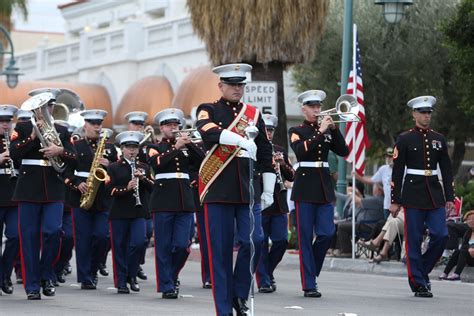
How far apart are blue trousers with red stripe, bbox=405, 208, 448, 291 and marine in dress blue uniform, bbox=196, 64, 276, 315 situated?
13.1 ft

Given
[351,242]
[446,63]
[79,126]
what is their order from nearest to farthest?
[79,126]
[351,242]
[446,63]

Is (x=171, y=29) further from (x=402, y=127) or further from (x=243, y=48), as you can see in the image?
(x=243, y=48)

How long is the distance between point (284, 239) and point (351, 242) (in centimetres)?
621

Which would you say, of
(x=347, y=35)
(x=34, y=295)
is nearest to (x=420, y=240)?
(x=34, y=295)

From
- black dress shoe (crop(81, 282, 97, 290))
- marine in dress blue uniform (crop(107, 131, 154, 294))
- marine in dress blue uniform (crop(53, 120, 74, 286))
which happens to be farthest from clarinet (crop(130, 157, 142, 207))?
black dress shoe (crop(81, 282, 97, 290))

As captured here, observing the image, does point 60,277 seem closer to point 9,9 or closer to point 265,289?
point 265,289

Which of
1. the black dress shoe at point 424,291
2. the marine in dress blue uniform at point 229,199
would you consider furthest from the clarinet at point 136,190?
the marine in dress blue uniform at point 229,199

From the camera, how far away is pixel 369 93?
33.2 m

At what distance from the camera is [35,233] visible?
15203 millimetres

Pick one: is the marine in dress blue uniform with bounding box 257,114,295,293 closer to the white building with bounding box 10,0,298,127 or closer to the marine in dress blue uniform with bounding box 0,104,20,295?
the marine in dress blue uniform with bounding box 0,104,20,295

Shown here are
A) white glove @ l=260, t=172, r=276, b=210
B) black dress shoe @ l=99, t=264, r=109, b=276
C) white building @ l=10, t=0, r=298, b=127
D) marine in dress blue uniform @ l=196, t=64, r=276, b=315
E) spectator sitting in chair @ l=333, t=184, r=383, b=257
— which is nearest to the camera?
marine in dress blue uniform @ l=196, t=64, r=276, b=315

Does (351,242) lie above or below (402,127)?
below

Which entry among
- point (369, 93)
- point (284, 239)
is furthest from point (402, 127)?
point (284, 239)

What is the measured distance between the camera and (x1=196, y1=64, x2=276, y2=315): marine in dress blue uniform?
12.1 metres
